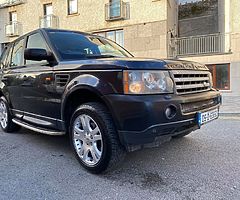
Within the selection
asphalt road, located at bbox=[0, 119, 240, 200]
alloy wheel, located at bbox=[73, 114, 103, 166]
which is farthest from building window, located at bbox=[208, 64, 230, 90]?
alloy wheel, located at bbox=[73, 114, 103, 166]

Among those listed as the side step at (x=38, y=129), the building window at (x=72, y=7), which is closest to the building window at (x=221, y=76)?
the building window at (x=72, y=7)

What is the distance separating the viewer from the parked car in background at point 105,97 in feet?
8.71

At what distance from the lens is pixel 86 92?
3.14 m

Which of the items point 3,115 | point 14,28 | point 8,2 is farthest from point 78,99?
point 8,2

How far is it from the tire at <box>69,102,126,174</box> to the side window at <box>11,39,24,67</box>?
197 centimetres

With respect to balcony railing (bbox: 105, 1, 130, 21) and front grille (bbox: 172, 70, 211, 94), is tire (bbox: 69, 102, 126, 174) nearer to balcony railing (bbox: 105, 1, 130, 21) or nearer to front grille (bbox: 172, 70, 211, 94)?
front grille (bbox: 172, 70, 211, 94)

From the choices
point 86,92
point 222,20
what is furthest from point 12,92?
point 222,20

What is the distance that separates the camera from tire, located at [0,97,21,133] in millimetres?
5059

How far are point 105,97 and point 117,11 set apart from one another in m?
14.3

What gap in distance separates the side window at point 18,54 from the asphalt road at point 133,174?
144 cm

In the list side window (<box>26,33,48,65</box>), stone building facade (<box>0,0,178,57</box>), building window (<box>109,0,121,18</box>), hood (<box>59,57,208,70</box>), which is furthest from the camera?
building window (<box>109,0,121,18</box>)

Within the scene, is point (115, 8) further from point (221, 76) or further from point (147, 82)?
point (147, 82)

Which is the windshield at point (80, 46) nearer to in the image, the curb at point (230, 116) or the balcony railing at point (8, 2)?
the curb at point (230, 116)

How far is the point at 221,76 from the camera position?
14117 millimetres
